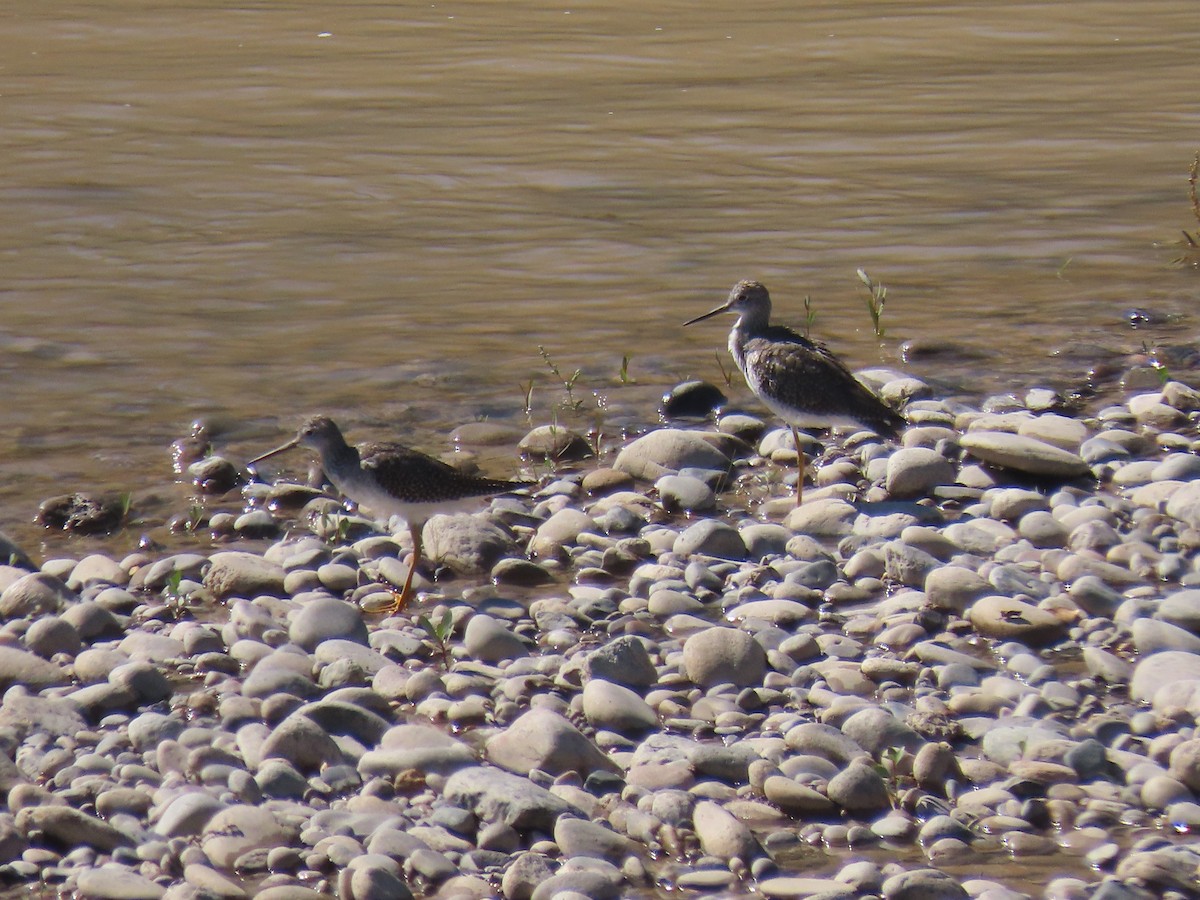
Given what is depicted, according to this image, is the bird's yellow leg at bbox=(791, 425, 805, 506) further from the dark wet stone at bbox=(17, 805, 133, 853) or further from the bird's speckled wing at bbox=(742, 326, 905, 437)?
the dark wet stone at bbox=(17, 805, 133, 853)

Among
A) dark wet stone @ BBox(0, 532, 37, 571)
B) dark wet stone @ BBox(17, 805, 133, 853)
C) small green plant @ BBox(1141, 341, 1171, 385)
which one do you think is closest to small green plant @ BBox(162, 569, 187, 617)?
dark wet stone @ BBox(0, 532, 37, 571)

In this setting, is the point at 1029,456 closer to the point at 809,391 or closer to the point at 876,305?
the point at 809,391

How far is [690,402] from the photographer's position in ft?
34.6

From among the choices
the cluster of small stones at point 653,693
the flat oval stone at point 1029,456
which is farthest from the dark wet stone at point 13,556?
the flat oval stone at point 1029,456

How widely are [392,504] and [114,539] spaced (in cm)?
181

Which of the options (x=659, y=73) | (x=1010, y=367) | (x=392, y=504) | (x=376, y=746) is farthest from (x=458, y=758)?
(x=659, y=73)

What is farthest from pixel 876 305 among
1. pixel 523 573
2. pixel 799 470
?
pixel 523 573

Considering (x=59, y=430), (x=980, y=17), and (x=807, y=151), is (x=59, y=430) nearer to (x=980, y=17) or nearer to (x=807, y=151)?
(x=807, y=151)

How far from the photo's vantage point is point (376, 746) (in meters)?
6.22

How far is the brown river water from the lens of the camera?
36.8 feet

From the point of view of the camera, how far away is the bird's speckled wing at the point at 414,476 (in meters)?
7.91

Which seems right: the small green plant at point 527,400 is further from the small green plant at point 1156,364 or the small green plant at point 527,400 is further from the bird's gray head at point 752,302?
the small green plant at point 1156,364

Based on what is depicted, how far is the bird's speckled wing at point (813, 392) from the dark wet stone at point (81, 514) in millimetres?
3643

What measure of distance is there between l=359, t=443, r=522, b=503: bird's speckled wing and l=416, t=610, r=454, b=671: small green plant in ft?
2.71
